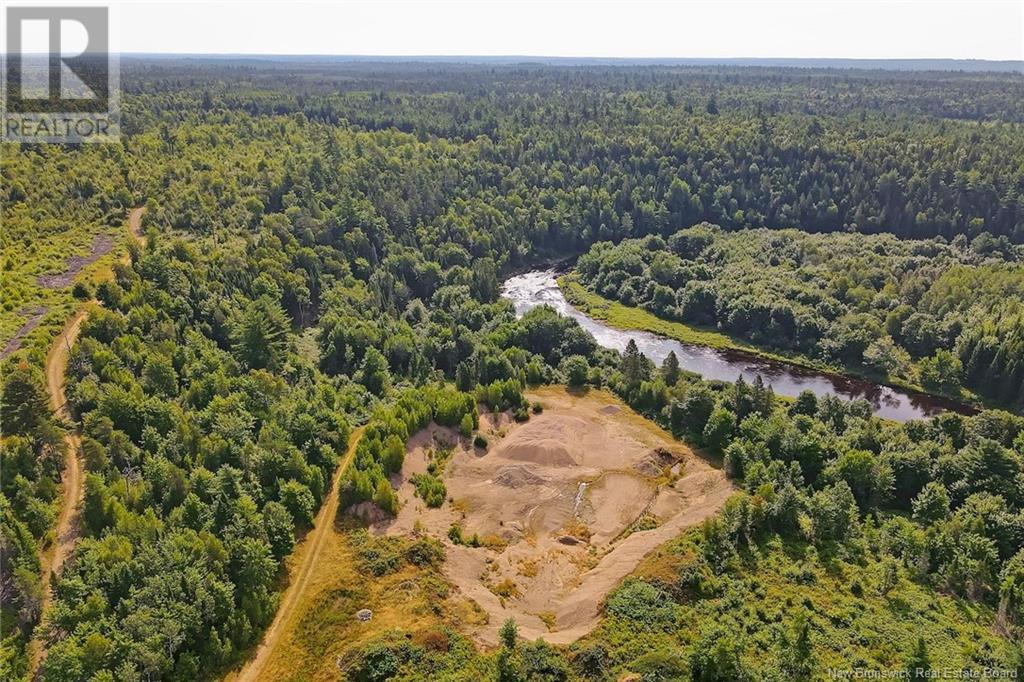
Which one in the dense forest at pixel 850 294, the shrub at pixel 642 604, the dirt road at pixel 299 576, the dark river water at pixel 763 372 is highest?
the dense forest at pixel 850 294

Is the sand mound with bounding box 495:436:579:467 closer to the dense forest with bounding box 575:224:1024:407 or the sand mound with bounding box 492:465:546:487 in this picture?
the sand mound with bounding box 492:465:546:487

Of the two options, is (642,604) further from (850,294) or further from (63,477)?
(850,294)

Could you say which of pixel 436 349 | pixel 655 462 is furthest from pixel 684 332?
pixel 655 462

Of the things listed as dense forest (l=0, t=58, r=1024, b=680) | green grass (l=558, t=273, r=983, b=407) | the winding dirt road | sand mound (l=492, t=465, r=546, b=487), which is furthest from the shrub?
green grass (l=558, t=273, r=983, b=407)

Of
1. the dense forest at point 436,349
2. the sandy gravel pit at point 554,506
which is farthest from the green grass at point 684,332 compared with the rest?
the sandy gravel pit at point 554,506

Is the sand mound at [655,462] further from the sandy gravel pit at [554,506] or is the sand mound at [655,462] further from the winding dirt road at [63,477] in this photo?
the winding dirt road at [63,477]

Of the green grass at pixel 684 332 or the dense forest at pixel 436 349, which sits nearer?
the dense forest at pixel 436 349
